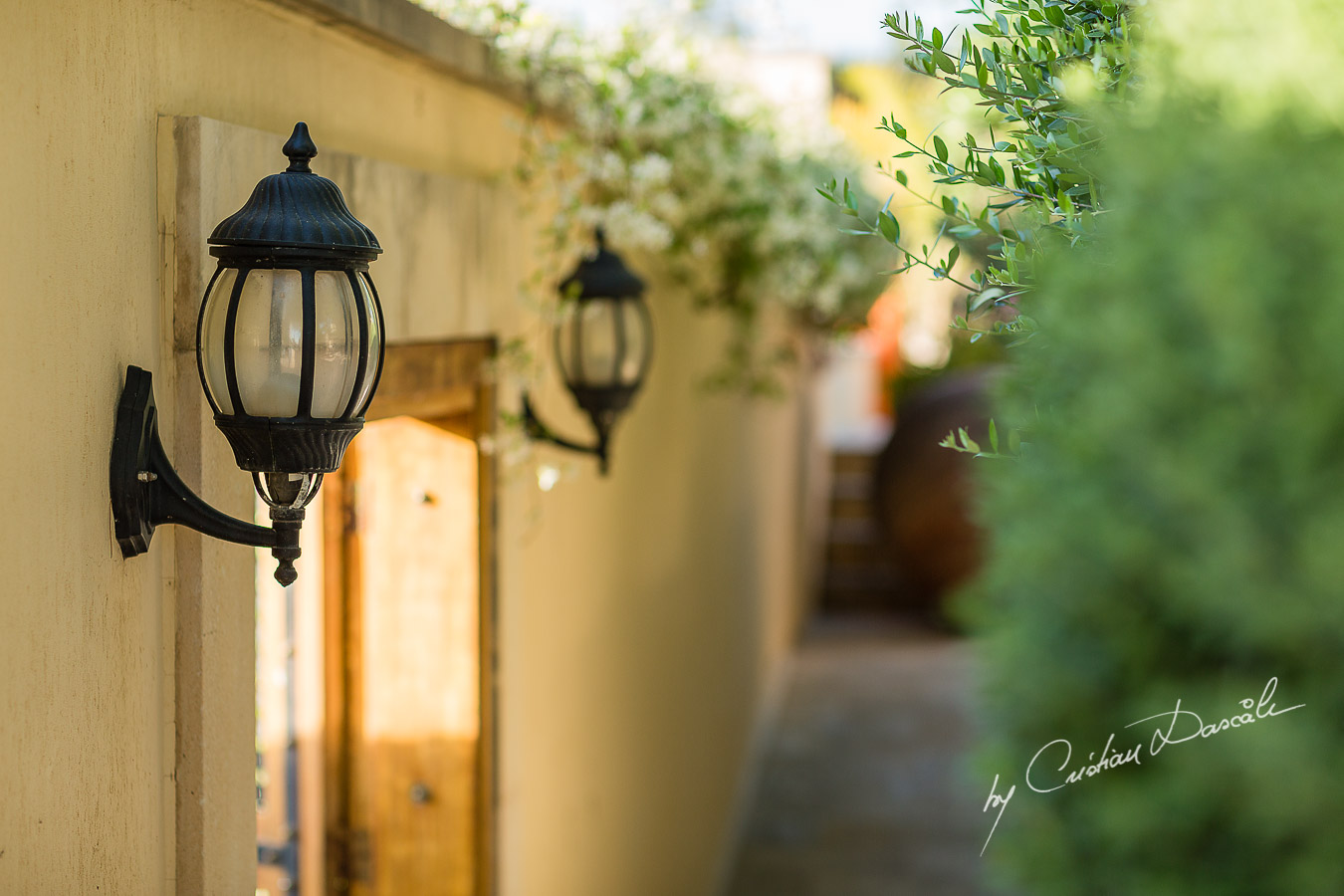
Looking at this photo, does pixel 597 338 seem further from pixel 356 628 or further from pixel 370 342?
pixel 370 342

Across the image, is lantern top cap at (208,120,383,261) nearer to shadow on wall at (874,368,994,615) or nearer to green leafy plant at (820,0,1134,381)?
green leafy plant at (820,0,1134,381)

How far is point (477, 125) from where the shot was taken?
2.22 meters

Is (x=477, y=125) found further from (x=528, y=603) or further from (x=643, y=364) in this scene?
(x=528, y=603)

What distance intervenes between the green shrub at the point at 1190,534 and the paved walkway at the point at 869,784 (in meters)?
3.76

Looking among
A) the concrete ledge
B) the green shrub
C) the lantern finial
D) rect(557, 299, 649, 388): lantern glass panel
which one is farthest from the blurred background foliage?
rect(557, 299, 649, 388): lantern glass panel

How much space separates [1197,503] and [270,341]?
0.87 m

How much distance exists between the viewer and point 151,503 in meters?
1.25

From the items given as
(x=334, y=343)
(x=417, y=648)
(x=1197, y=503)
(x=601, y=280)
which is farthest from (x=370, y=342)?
(x=417, y=648)

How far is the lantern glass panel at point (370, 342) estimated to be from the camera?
4.07 feet

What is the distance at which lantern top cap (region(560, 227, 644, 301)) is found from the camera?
2266 mm

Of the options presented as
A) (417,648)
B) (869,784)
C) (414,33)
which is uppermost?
(414,33)

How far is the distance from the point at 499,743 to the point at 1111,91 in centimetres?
169

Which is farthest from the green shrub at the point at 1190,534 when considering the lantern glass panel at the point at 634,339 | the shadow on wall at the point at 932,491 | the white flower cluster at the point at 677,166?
the shadow on wall at the point at 932,491

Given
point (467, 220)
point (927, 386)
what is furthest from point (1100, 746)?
point (927, 386)
